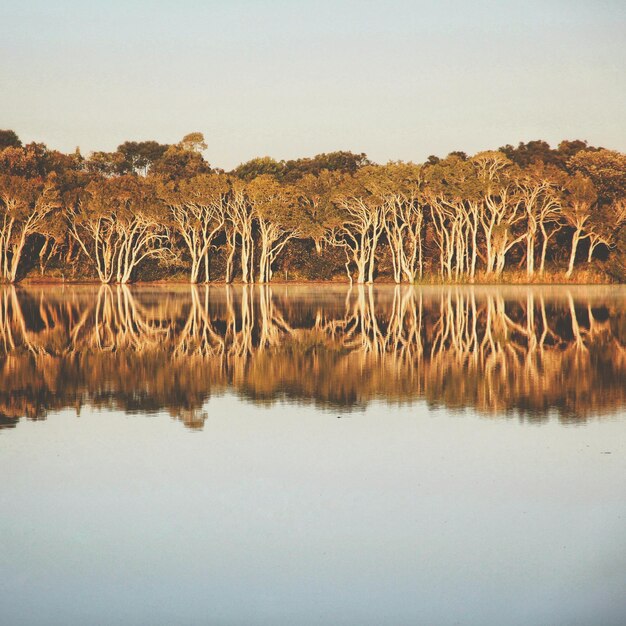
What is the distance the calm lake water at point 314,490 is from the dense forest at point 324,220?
5313cm

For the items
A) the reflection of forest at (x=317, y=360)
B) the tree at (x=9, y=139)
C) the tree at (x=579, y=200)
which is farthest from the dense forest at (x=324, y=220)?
the reflection of forest at (x=317, y=360)

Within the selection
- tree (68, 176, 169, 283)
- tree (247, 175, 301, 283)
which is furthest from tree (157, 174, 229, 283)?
tree (247, 175, 301, 283)

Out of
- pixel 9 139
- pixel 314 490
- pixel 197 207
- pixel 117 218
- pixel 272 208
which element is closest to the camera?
pixel 314 490

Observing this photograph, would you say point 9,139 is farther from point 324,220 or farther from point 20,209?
point 324,220

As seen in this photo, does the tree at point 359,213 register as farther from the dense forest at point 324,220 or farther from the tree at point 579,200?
the tree at point 579,200

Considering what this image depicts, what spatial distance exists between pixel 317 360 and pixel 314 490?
1106 centimetres

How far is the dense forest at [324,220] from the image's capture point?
7181cm

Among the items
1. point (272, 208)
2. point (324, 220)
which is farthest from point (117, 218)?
point (324, 220)

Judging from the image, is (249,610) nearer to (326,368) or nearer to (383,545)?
(383,545)

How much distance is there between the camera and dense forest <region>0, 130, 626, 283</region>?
71.8 metres

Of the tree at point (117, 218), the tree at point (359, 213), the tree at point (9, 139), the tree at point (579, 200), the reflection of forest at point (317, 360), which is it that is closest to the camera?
the reflection of forest at point (317, 360)

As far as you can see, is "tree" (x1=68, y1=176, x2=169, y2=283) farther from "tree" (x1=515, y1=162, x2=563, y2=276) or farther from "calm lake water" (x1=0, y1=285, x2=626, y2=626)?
"calm lake water" (x1=0, y1=285, x2=626, y2=626)

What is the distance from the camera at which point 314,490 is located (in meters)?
9.26

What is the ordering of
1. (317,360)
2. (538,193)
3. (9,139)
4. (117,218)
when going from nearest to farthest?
(317,360), (538,193), (117,218), (9,139)
